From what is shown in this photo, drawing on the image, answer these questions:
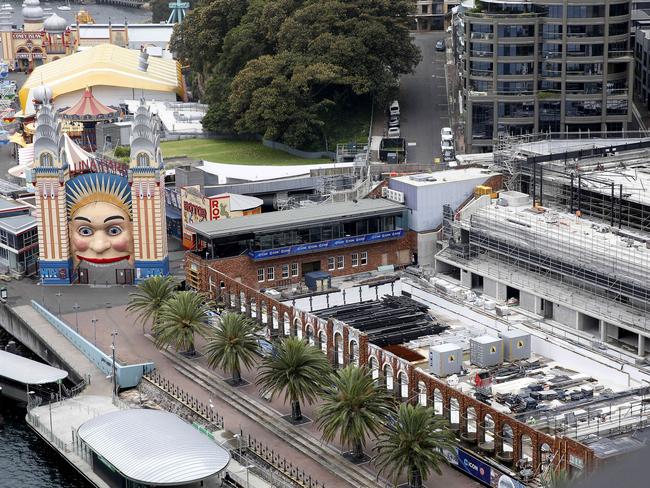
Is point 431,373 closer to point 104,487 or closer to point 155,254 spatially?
point 104,487

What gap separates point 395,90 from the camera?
132m

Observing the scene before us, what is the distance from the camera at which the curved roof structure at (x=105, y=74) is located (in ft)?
540

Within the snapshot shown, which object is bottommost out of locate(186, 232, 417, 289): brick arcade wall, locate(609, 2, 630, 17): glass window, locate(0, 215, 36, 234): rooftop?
locate(186, 232, 417, 289): brick arcade wall

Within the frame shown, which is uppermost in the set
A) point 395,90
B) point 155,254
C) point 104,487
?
point 395,90

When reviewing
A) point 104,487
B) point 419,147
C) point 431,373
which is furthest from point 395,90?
point 104,487

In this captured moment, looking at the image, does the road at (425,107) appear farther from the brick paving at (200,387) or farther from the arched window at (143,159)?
the brick paving at (200,387)

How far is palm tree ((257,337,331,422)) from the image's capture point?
69500 mm

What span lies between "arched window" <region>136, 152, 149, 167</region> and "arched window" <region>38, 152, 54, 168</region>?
7.01 m

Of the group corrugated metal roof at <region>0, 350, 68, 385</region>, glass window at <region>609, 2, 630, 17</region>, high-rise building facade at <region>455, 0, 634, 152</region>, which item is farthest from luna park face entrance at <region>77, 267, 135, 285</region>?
glass window at <region>609, 2, 630, 17</region>

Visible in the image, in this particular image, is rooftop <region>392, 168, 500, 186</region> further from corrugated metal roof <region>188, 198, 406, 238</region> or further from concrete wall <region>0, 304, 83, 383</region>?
concrete wall <region>0, 304, 83, 383</region>

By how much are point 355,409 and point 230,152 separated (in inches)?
2844

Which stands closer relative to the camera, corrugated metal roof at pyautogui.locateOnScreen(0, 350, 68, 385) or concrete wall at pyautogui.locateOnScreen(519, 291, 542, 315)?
corrugated metal roof at pyautogui.locateOnScreen(0, 350, 68, 385)

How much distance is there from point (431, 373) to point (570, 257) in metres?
14.2

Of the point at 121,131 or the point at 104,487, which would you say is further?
the point at 121,131
